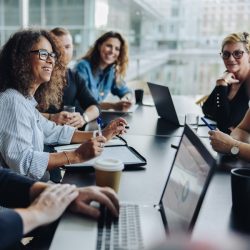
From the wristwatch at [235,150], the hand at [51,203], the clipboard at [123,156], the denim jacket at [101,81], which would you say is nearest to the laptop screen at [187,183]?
the hand at [51,203]

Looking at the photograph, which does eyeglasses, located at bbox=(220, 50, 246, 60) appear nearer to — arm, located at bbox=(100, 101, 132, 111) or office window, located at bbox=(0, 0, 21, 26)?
arm, located at bbox=(100, 101, 132, 111)

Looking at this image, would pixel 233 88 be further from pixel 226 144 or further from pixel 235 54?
pixel 226 144

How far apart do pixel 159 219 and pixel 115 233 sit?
149 mm

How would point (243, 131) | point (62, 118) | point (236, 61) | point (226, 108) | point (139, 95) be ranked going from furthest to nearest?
point (139, 95)
point (236, 61)
point (226, 108)
point (62, 118)
point (243, 131)

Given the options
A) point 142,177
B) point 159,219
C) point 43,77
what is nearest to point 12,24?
point 43,77

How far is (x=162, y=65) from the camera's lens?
608 cm

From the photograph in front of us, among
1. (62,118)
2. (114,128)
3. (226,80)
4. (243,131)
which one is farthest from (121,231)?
(226,80)

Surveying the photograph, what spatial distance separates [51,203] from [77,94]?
192 cm

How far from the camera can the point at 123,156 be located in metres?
1.60

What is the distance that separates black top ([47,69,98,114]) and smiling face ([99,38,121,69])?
53 centimetres

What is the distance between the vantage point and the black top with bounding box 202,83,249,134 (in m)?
2.43

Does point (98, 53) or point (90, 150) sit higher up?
point (98, 53)

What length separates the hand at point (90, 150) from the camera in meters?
1.47

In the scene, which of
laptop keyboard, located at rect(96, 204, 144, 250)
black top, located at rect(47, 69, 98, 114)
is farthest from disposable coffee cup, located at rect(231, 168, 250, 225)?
black top, located at rect(47, 69, 98, 114)
